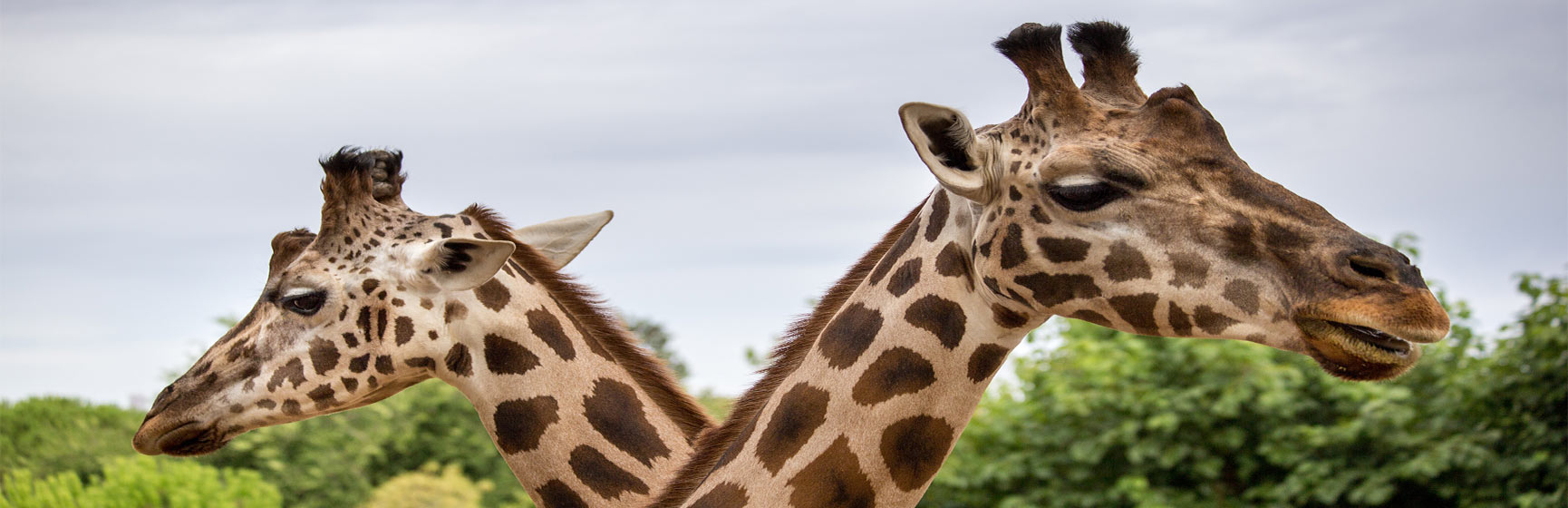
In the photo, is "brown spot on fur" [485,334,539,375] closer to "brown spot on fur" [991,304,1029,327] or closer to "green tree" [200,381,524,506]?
"brown spot on fur" [991,304,1029,327]

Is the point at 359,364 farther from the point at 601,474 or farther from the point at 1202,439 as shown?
the point at 1202,439

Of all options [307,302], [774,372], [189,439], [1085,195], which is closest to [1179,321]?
[1085,195]

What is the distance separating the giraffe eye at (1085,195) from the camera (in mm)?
2982

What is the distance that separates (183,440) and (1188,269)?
11.0 feet

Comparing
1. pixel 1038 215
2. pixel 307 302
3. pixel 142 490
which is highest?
pixel 1038 215

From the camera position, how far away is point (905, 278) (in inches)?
130

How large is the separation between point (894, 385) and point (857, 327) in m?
0.19

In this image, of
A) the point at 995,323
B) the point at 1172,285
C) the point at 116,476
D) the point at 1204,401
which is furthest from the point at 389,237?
the point at 1204,401

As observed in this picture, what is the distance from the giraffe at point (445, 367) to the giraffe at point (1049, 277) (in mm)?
910

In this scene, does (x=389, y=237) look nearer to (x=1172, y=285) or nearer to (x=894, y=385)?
(x=894, y=385)

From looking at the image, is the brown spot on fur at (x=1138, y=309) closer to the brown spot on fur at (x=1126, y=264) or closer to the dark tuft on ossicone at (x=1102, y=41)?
the brown spot on fur at (x=1126, y=264)

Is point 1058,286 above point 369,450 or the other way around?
above

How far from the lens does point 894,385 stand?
3.18 metres

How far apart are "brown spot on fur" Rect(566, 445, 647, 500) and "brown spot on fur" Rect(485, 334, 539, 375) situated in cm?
33
